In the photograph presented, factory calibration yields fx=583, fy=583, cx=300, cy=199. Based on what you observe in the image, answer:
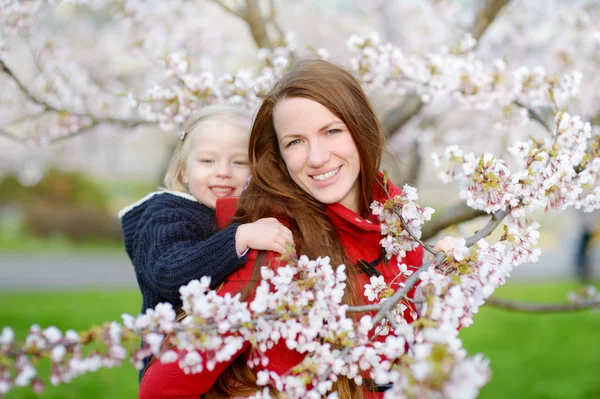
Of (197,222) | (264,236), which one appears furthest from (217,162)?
(264,236)

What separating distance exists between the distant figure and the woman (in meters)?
9.93

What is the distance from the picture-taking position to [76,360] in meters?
1.15

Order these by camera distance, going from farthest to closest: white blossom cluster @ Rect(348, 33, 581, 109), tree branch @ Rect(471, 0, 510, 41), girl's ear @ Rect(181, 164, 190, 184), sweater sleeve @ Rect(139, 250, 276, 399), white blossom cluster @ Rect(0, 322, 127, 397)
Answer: tree branch @ Rect(471, 0, 510, 41) → white blossom cluster @ Rect(348, 33, 581, 109) → girl's ear @ Rect(181, 164, 190, 184) → sweater sleeve @ Rect(139, 250, 276, 399) → white blossom cluster @ Rect(0, 322, 127, 397)

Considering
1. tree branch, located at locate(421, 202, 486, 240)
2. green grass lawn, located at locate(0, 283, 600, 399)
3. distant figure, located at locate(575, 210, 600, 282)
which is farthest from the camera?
distant figure, located at locate(575, 210, 600, 282)

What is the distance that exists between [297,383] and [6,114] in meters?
4.94

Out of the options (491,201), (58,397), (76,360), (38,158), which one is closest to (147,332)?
(76,360)

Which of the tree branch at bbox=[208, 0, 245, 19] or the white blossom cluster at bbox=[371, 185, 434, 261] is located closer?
the white blossom cluster at bbox=[371, 185, 434, 261]

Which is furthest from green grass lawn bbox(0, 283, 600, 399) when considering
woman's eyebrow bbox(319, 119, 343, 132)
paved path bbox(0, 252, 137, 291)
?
woman's eyebrow bbox(319, 119, 343, 132)

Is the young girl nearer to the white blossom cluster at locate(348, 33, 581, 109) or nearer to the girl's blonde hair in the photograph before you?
the girl's blonde hair

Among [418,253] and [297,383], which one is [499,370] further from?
[297,383]

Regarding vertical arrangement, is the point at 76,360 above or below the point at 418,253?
below

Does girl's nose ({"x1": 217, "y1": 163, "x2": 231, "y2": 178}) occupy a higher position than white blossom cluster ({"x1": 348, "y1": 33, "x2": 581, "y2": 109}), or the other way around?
white blossom cluster ({"x1": 348, "y1": 33, "x2": 581, "y2": 109})

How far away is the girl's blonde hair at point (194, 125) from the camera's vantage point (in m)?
2.31

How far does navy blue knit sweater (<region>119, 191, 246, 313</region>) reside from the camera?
1747 mm
